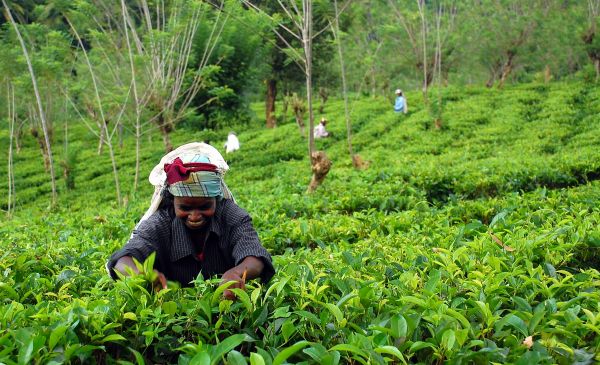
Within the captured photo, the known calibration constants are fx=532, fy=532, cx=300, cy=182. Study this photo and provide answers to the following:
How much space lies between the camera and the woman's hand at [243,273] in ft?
6.74

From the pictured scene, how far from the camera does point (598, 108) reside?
49.2 ft

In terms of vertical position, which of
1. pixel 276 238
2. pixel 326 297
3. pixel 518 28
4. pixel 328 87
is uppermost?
pixel 518 28

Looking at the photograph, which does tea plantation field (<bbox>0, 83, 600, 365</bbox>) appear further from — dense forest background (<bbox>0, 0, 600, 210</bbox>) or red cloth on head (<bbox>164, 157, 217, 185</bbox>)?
dense forest background (<bbox>0, 0, 600, 210</bbox>)

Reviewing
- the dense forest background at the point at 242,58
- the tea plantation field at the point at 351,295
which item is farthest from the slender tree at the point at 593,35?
the tea plantation field at the point at 351,295

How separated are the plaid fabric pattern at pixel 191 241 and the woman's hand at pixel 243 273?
14 centimetres

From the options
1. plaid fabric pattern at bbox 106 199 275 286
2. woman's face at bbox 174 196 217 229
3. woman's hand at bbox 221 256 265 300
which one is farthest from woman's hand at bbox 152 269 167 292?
woman's face at bbox 174 196 217 229

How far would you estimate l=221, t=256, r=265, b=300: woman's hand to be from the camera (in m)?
2.06

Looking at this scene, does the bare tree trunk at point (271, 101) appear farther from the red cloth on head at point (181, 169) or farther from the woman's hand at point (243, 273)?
the woman's hand at point (243, 273)

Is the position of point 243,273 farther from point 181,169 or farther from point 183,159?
point 183,159

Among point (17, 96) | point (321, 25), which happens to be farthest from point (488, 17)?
point (17, 96)

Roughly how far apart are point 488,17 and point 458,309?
22.6 metres

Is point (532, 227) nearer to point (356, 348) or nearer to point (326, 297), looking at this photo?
point (326, 297)

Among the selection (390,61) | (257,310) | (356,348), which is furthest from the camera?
(390,61)

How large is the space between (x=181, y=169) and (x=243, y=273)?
58cm
